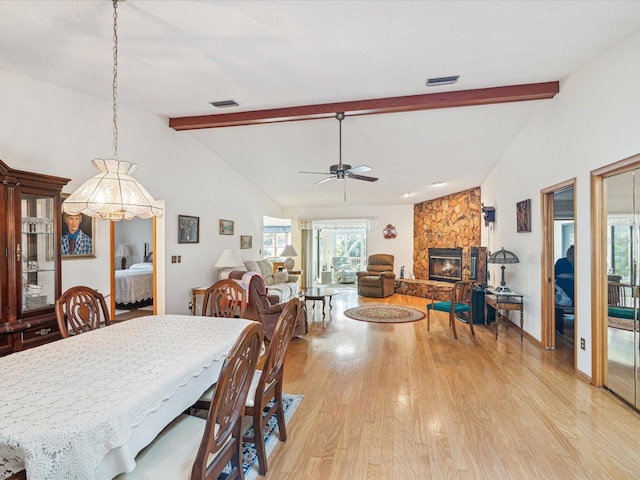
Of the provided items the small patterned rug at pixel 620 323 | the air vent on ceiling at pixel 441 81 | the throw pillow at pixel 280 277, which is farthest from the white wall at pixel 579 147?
the throw pillow at pixel 280 277

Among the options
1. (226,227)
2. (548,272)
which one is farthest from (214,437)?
(226,227)

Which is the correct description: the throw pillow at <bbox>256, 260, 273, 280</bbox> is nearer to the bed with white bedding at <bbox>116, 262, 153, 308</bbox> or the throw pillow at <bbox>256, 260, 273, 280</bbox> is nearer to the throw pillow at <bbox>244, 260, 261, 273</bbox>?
the throw pillow at <bbox>244, 260, 261, 273</bbox>

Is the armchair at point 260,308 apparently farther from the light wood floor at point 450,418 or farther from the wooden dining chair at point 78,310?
the wooden dining chair at point 78,310

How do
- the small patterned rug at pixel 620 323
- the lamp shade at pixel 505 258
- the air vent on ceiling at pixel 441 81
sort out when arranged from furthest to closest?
1. the lamp shade at pixel 505 258
2. the air vent on ceiling at pixel 441 81
3. the small patterned rug at pixel 620 323

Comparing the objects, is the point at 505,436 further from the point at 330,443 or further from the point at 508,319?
the point at 508,319

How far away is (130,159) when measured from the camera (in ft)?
12.8

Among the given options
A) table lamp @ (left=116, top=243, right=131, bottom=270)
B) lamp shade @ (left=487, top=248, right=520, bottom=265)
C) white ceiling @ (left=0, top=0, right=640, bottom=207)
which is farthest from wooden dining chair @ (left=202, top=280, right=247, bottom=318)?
table lamp @ (left=116, top=243, right=131, bottom=270)

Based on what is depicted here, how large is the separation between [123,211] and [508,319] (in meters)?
5.45

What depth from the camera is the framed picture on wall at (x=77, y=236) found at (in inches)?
127

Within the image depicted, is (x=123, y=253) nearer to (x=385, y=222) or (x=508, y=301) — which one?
(x=385, y=222)

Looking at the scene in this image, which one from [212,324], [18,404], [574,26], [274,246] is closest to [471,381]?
[212,324]

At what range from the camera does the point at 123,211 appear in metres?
1.99

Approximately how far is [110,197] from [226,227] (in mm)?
4180

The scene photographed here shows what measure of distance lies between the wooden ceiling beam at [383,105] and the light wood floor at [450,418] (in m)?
2.88
